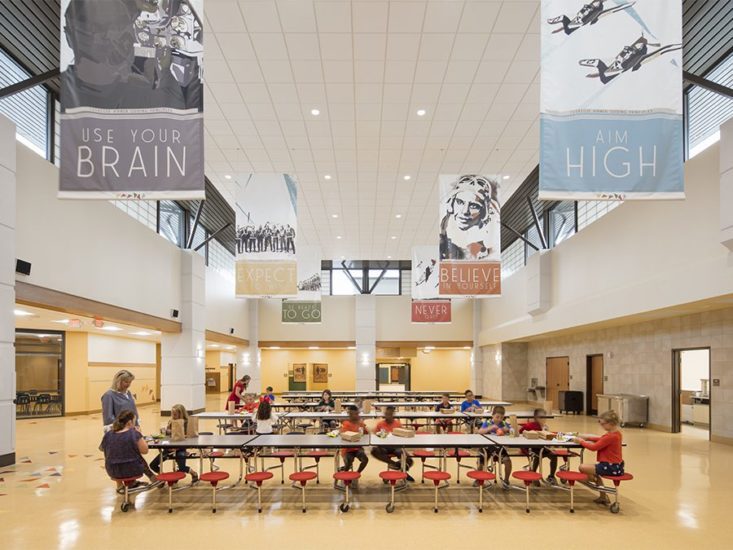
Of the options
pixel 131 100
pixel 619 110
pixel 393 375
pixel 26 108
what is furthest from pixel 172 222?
pixel 393 375

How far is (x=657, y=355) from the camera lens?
16875 millimetres

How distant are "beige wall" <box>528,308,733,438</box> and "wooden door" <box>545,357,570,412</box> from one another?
1579 mm

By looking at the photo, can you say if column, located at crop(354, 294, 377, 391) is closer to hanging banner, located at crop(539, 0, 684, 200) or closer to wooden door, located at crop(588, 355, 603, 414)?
wooden door, located at crop(588, 355, 603, 414)

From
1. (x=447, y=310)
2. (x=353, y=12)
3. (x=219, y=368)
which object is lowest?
(x=219, y=368)

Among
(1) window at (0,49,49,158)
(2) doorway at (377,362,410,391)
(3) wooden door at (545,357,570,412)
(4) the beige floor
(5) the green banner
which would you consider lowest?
(2) doorway at (377,362,410,391)

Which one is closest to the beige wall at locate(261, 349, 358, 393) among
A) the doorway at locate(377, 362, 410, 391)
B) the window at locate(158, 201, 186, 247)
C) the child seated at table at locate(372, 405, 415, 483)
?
the doorway at locate(377, 362, 410, 391)

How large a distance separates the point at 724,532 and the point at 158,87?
823 cm

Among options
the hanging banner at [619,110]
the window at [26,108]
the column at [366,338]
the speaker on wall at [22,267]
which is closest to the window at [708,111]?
the hanging banner at [619,110]

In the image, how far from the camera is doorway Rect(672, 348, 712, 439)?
16.1 metres

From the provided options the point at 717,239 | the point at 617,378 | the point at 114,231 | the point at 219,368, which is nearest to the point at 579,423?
the point at 617,378

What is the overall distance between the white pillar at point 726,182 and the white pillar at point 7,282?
12.2 metres

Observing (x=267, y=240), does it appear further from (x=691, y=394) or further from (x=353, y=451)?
(x=691, y=394)

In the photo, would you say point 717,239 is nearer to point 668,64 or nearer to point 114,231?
point 668,64

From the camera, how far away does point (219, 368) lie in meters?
39.3
